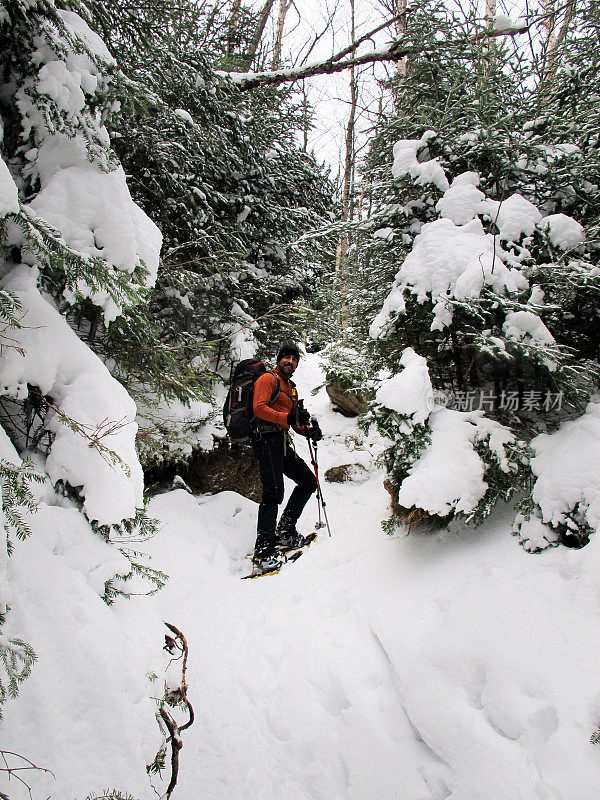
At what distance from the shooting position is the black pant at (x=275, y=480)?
494 cm

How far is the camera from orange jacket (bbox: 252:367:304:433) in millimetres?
4875

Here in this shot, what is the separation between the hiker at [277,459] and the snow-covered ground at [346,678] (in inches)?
33.3

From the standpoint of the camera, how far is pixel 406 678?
8.52 ft

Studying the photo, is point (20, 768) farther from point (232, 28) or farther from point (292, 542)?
point (232, 28)

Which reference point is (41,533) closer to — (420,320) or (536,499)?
(536,499)

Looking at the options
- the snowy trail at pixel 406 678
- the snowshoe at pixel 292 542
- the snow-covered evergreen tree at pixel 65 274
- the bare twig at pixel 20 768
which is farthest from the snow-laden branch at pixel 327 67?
the bare twig at pixel 20 768

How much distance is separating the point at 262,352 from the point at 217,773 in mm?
6165

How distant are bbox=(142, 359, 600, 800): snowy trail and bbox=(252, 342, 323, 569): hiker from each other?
877 mm

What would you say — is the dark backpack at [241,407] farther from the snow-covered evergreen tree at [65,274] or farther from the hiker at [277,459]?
the snow-covered evergreen tree at [65,274]

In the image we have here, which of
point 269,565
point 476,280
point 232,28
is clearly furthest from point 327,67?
point 269,565

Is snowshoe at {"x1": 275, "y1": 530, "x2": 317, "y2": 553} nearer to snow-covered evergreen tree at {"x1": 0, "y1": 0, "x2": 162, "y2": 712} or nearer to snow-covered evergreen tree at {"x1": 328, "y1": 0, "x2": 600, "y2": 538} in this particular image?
snow-covered evergreen tree at {"x1": 328, "y1": 0, "x2": 600, "y2": 538}

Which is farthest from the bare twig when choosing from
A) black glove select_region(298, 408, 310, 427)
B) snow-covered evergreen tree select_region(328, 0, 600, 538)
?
A: black glove select_region(298, 408, 310, 427)

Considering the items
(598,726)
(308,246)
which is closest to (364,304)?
(308,246)

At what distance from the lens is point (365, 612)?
3391 millimetres
